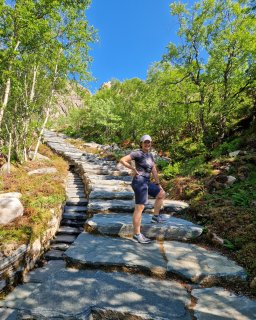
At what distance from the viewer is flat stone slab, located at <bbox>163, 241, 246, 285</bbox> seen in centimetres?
477

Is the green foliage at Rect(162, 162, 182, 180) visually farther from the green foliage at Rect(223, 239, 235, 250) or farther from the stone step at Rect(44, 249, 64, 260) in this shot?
the stone step at Rect(44, 249, 64, 260)

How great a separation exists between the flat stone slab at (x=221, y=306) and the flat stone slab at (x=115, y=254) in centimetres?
89

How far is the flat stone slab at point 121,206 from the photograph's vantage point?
26.7 ft

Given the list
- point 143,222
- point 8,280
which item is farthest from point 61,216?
point 8,280

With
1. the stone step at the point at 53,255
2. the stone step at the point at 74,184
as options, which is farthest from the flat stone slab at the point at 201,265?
the stone step at the point at 74,184

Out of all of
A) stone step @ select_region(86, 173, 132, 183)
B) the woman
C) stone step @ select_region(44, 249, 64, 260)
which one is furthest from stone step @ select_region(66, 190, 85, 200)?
the woman

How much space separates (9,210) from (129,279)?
3.75 m

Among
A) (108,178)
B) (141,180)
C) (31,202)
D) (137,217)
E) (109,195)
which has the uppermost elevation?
(141,180)

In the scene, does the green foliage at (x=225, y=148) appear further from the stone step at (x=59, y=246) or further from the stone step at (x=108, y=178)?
the stone step at (x=59, y=246)

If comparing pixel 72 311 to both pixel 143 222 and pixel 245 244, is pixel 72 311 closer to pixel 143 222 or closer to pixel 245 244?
pixel 143 222

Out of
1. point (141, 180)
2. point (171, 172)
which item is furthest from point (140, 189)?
point (171, 172)

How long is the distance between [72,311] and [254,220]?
4.87 metres

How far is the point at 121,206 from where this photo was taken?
27.0 feet

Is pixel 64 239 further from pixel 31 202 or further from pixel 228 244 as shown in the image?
pixel 228 244
